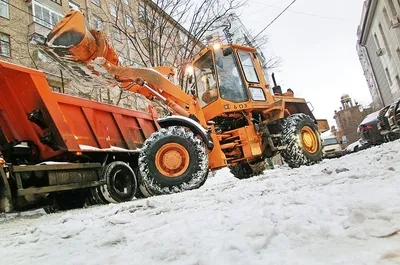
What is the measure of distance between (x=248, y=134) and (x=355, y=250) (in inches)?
197

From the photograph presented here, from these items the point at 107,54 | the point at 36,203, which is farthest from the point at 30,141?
the point at 107,54

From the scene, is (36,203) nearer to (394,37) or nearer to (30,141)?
(30,141)

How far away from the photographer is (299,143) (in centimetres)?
659

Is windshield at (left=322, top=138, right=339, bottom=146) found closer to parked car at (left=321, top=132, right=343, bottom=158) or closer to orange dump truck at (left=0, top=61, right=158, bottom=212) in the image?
parked car at (left=321, top=132, right=343, bottom=158)

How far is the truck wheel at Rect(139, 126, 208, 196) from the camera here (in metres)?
4.85

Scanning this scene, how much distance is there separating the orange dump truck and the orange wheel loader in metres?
0.89

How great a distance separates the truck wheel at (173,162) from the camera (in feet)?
15.9

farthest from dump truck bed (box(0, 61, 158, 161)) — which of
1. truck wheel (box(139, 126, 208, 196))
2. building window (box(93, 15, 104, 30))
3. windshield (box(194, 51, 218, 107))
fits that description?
building window (box(93, 15, 104, 30))

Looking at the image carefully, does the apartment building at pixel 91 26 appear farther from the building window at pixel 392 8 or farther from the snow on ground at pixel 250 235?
the building window at pixel 392 8

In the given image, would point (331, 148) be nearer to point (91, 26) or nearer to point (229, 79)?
point (229, 79)

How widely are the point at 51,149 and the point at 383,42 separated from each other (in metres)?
26.5

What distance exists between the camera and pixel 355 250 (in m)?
1.34

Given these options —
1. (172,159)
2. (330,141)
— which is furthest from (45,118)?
(330,141)

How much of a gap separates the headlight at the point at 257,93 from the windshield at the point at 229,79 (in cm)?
22
